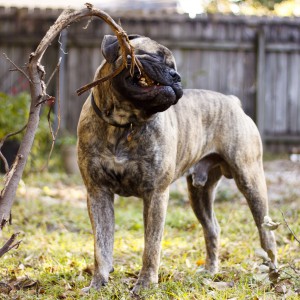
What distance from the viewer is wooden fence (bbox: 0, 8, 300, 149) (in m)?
11.4

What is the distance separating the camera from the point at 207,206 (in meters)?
5.09

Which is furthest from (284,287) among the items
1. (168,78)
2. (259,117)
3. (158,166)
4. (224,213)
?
(259,117)

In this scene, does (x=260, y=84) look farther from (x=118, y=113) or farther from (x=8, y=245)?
(x=8, y=245)

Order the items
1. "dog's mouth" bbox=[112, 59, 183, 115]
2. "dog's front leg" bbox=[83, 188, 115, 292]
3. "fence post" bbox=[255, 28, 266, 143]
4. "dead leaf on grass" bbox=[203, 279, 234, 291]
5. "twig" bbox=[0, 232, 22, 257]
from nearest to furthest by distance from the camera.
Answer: "twig" bbox=[0, 232, 22, 257] < "dog's mouth" bbox=[112, 59, 183, 115] < "dead leaf on grass" bbox=[203, 279, 234, 291] < "dog's front leg" bbox=[83, 188, 115, 292] < "fence post" bbox=[255, 28, 266, 143]

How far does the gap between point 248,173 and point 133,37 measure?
141 centimetres

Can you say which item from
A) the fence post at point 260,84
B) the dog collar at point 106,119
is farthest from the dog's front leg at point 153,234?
the fence post at point 260,84

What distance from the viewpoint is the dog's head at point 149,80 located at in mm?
3715

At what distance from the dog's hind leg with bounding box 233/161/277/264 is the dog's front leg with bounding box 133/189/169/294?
925 millimetres

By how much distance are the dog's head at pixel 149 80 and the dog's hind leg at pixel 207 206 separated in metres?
1.38

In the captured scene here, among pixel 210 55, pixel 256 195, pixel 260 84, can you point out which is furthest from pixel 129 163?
pixel 260 84

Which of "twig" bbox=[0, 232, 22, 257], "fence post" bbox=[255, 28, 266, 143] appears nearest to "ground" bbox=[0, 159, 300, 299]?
"twig" bbox=[0, 232, 22, 257]

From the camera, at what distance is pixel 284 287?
379 centimetres

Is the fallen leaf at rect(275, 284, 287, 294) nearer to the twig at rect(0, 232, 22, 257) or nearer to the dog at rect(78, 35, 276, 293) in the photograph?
the dog at rect(78, 35, 276, 293)

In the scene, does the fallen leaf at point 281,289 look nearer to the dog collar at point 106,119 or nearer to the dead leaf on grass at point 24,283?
the dog collar at point 106,119
